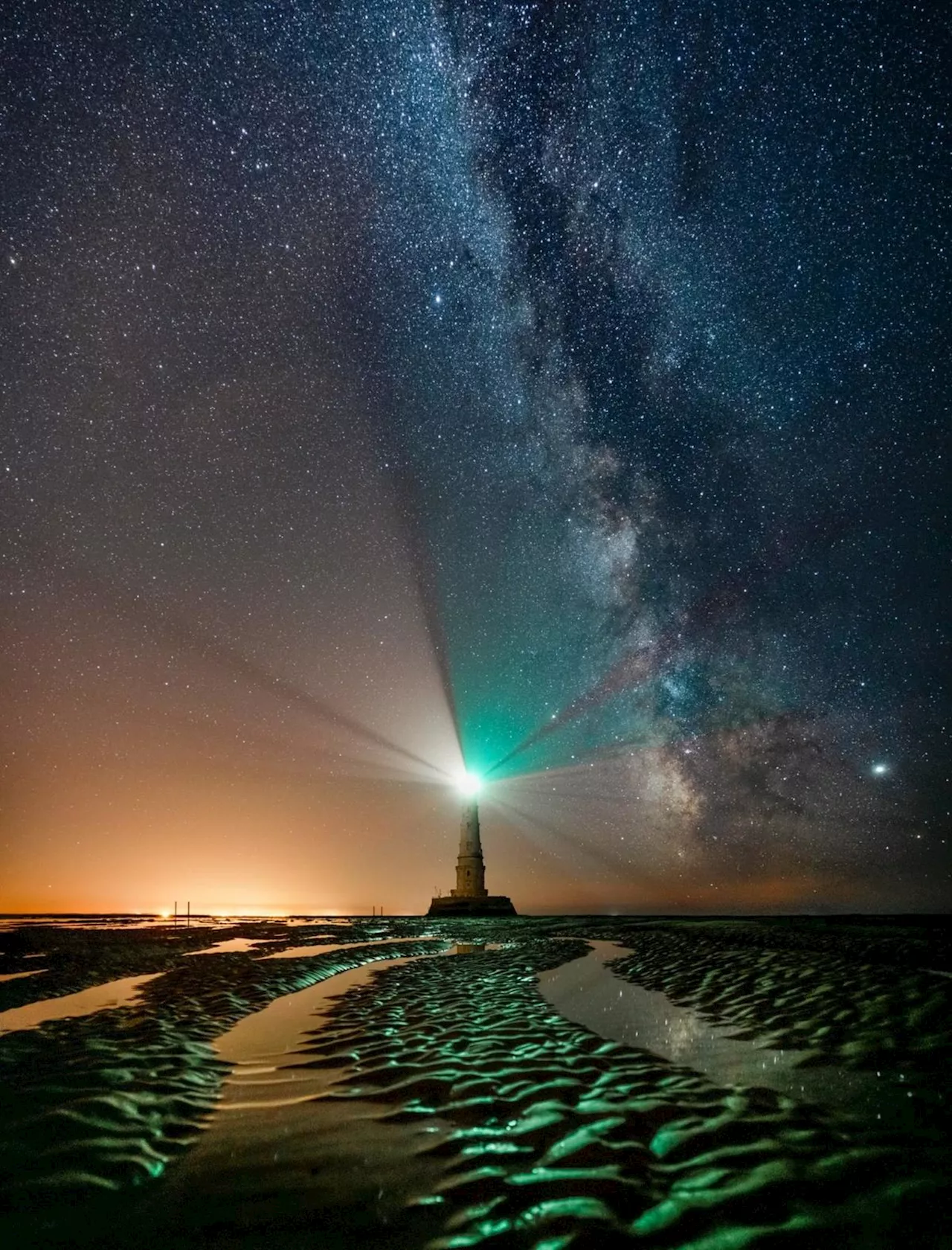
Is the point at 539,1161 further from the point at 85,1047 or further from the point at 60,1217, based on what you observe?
the point at 85,1047

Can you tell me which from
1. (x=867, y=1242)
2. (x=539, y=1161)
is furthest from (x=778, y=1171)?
(x=539, y=1161)

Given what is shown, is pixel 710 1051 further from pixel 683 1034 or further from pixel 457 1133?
pixel 457 1133

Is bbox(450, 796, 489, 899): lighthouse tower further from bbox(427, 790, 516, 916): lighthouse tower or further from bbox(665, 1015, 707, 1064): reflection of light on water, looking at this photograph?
bbox(665, 1015, 707, 1064): reflection of light on water

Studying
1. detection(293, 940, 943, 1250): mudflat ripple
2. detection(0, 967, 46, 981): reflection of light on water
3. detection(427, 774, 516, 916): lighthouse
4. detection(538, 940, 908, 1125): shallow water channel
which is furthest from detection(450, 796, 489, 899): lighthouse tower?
detection(293, 940, 943, 1250): mudflat ripple

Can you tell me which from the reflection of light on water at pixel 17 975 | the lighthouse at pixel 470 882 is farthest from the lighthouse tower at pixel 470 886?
the reflection of light on water at pixel 17 975

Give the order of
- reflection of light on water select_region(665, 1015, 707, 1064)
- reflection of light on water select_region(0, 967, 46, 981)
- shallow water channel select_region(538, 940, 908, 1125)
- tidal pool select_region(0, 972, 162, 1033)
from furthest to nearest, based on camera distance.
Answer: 1. reflection of light on water select_region(0, 967, 46, 981)
2. tidal pool select_region(0, 972, 162, 1033)
3. reflection of light on water select_region(665, 1015, 707, 1064)
4. shallow water channel select_region(538, 940, 908, 1125)

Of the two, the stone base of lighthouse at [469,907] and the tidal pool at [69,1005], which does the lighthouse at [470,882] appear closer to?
the stone base of lighthouse at [469,907]
